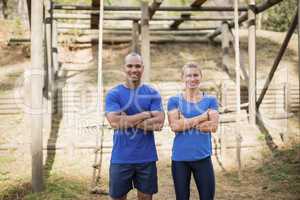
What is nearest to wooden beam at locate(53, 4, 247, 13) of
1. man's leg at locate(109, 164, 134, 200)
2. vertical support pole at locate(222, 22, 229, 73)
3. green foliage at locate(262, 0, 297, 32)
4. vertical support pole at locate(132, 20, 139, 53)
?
vertical support pole at locate(132, 20, 139, 53)

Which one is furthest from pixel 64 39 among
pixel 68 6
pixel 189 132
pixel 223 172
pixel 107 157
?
pixel 189 132

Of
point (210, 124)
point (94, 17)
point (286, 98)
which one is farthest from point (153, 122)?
point (94, 17)

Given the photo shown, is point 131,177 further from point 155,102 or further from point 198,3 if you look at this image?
point 198,3

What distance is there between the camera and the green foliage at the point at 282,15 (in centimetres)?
1632

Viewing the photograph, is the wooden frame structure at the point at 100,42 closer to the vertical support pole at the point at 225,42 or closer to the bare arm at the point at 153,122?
the vertical support pole at the point at 225,42

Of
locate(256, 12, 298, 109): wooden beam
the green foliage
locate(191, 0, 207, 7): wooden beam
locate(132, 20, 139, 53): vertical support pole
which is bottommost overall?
locate(256, 12, 298, 109): wooden beam

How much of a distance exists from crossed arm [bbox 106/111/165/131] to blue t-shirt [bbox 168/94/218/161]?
16 centimetres

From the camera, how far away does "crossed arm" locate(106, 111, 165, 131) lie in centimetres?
310

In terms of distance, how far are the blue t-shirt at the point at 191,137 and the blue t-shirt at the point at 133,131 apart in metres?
0.18

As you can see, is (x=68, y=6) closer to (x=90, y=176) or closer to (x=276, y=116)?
(x=90, y=176)

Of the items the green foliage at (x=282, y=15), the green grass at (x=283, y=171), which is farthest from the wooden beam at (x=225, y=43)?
the green foliage at (x=282, y=15)

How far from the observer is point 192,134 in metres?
3.08

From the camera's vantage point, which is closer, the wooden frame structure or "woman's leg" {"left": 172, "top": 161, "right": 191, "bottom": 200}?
"woman's leg" {"left": 172, "top": 161, "right": 191, "bottom": 200}

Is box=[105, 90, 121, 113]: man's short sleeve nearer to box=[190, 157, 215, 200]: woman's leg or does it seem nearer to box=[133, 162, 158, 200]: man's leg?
box=[133, 162, 158, 200]: man's leg
